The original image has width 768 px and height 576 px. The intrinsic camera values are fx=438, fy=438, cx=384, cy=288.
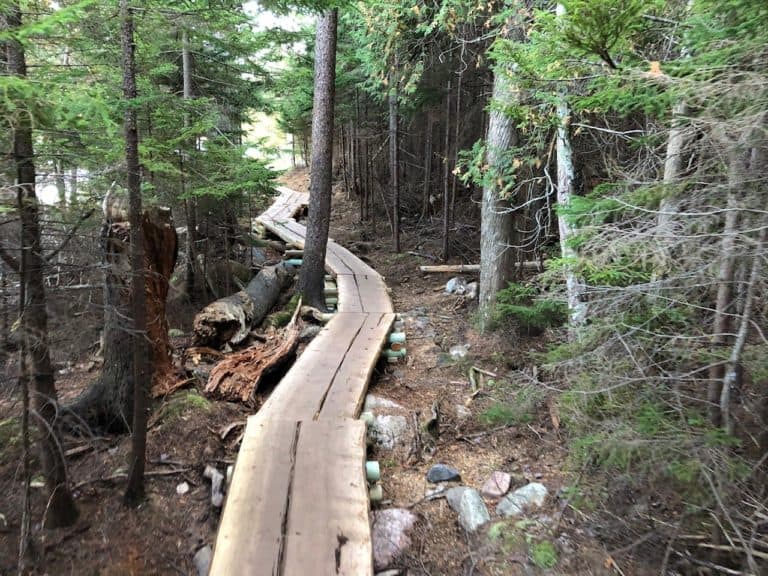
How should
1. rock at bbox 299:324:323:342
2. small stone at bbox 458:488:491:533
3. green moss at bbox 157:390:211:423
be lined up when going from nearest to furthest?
1. small stone at bbox 458:488:491:533
2. green moss at bbox 157:390:211:423
3. rock at bbox 299:324:323:342

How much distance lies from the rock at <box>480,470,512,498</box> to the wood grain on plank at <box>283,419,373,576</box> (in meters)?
1.24

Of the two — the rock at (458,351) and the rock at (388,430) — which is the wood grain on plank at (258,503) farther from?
the rock at (458,351)

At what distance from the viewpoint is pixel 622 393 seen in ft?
10.4

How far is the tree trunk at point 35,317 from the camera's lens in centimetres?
309

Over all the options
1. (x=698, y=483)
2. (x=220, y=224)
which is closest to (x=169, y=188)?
(x=220, y=224)

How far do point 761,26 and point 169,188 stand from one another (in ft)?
29.1

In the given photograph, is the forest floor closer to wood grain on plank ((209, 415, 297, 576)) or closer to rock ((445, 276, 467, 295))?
wood grain on plank ((209, 415, 297, 576))

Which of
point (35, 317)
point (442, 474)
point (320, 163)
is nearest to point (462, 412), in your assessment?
point (442, 474)

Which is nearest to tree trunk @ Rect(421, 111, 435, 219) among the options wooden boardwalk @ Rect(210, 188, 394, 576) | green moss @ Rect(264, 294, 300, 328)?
green moss @ Rect(264, 294, 300, 328)

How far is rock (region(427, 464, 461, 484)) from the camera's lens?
4.41 metres

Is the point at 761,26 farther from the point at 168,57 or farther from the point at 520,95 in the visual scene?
the point at 168,57

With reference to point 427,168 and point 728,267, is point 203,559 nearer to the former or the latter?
point 728,267

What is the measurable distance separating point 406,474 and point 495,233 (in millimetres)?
4455

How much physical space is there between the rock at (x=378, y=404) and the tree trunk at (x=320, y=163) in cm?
371
